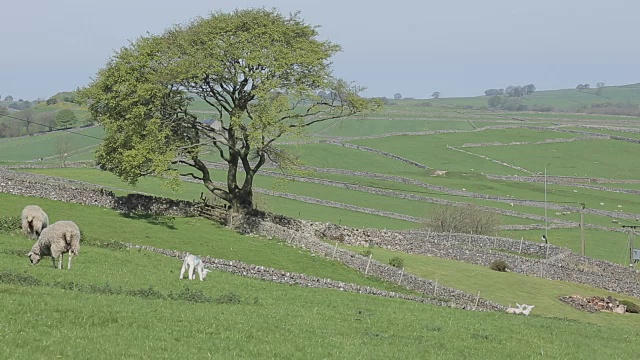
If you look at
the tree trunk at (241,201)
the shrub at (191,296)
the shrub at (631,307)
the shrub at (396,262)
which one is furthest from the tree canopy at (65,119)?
the shrub at (191,296)

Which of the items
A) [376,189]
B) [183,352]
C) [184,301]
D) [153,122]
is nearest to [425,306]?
[184,301]

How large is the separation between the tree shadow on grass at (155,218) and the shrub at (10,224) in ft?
40.1

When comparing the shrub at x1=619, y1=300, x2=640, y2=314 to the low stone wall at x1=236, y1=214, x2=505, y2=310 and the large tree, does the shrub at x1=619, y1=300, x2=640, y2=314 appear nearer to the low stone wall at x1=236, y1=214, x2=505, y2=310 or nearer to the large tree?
the low stone wall at x1=236, y1=214, x2=505, y2=310

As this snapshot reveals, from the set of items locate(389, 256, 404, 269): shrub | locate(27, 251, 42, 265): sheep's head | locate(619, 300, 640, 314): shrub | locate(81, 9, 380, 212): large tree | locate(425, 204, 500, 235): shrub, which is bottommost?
locate(619, 300, 640, 314): shrub

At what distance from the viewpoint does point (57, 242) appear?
3003 cm

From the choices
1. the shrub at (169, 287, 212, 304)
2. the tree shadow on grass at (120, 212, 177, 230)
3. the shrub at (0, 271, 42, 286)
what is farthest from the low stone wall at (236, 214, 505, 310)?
the shrub at (0, 271, 42, 286)

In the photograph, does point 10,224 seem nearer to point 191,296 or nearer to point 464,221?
point 191,296

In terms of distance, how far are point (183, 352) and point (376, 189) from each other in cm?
9349

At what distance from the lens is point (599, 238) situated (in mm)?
92312

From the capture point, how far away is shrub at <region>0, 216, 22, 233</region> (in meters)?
40.6

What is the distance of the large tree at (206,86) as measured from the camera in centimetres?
5528

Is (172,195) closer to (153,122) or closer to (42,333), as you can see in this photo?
(153,122)

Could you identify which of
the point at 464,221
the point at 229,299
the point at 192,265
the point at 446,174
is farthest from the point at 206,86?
the point at 446,174

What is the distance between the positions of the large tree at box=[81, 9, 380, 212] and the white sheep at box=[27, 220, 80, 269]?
23.9 m
